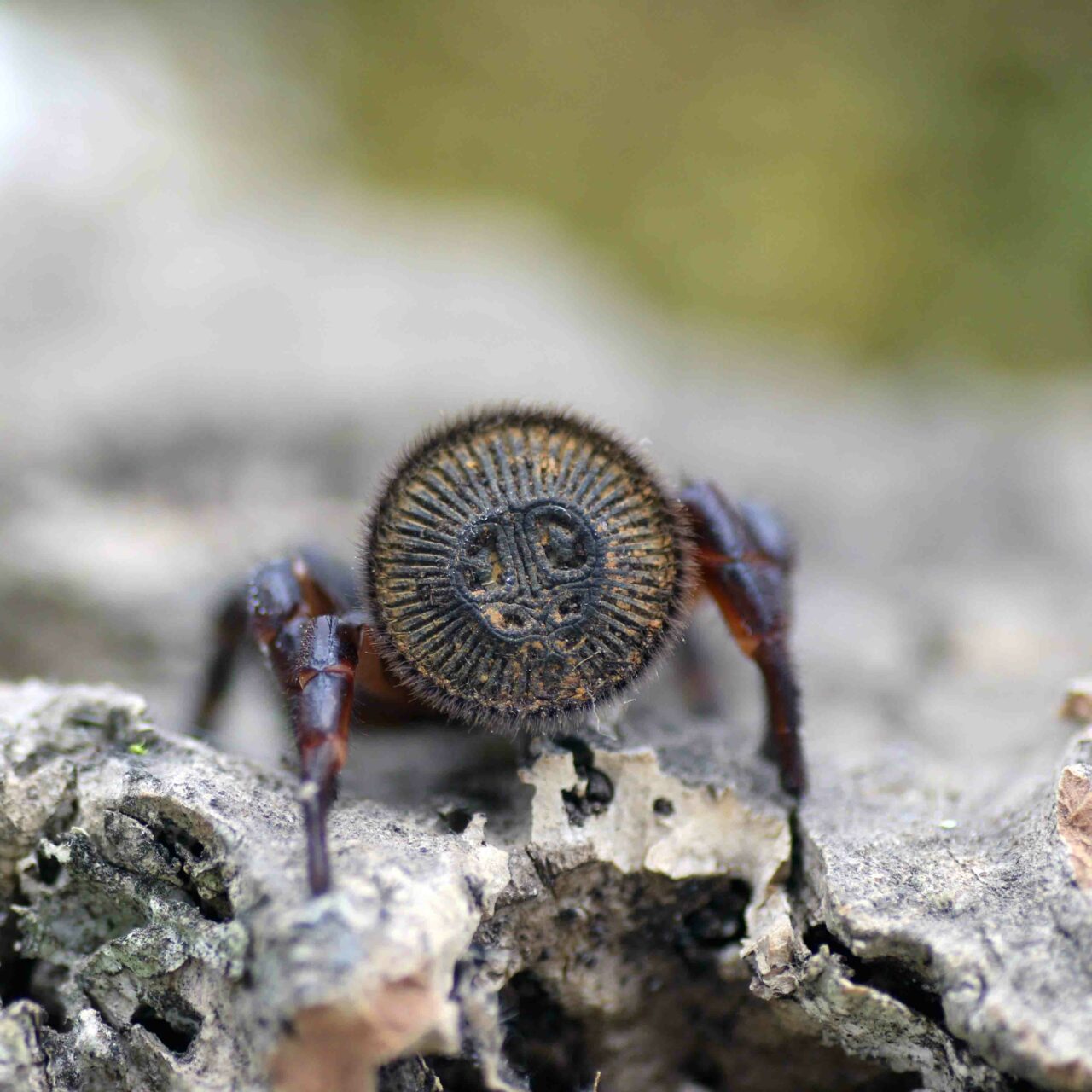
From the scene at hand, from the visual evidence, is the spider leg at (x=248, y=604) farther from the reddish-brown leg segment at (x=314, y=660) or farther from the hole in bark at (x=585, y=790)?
the hole in bark at (x=585, y=790)

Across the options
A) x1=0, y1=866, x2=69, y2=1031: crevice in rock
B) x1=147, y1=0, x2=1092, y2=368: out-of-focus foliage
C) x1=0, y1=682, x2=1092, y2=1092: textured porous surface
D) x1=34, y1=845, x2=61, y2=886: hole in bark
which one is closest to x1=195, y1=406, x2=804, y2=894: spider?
x1=0, y1=682, x2=1092, y2=1092: textured porous surface

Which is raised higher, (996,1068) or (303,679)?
(303,679)

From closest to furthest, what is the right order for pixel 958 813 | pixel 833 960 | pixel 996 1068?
pixel 996 1068, pixel 833 960, pixel 958 813

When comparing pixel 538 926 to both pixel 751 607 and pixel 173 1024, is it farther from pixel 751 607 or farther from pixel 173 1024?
pixel 751 607

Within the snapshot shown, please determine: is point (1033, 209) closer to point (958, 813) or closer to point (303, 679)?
point (958, 813)

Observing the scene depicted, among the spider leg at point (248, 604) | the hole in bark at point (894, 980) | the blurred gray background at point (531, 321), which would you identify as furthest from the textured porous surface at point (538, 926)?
the blurred gray background at point (531, 321)

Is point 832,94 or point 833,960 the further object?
point 832,94

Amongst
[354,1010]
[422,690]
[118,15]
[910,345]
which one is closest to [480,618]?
[422,690]

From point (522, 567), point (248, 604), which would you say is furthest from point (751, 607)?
point (248, 604)

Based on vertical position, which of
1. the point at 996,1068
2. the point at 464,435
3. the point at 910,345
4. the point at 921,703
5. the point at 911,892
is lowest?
the point at 996,1068
